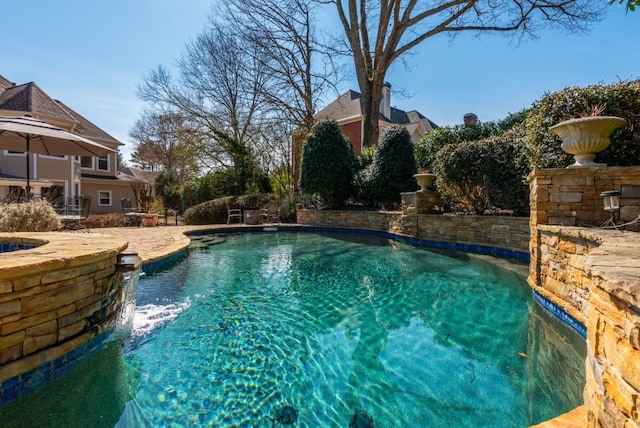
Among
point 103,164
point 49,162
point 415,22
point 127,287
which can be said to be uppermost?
point 415,22

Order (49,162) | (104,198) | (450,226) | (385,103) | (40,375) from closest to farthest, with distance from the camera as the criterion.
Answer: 1. (40,375)
2. (450,226)
3. (49,162)
4. (104,198)
5. (385,103)

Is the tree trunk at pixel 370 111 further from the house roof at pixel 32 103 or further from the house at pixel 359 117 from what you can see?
the house roof at pixel 32 103

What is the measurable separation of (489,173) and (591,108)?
8.55ft

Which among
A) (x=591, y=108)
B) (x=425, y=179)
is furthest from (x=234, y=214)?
(x=591, y=108)

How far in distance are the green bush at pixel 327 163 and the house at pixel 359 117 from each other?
7.74m

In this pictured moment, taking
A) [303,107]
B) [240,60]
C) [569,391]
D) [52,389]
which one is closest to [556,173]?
[569,391]

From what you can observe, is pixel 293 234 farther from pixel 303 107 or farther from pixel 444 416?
pixel 444 416

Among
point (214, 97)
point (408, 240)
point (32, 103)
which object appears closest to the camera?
point (408, 240)

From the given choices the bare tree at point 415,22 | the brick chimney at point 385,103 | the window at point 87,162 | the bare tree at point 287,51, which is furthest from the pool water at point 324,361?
the brick chimney at point 385,103

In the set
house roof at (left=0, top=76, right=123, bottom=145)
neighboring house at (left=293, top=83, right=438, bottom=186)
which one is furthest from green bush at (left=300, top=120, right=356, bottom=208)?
house roof at (left=0, top=76, right=123, bottom=145)

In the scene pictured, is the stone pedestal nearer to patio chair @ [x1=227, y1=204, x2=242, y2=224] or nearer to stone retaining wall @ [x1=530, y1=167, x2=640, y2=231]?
stone retaining wall @ [x1=530, y1=167, x2=640, y2=231]

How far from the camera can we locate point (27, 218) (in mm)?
5992

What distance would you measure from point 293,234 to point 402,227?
413cm

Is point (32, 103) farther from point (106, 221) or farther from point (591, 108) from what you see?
point (591, 108)
